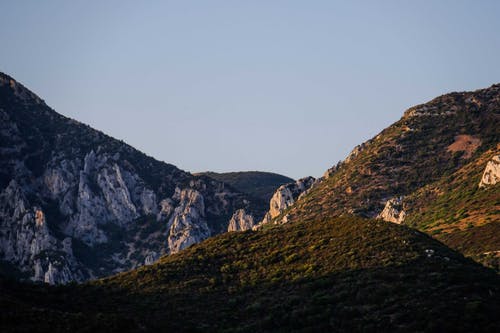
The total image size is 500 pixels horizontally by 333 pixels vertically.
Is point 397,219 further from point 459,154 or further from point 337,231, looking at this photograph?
point 337,231

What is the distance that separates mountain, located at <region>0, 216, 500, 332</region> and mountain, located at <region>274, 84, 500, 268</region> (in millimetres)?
53273

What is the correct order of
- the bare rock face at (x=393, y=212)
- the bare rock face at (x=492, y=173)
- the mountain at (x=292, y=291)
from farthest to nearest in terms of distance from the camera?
1. the bare rock face at (x=393, y=212)
2. the bare rock face at (x=492, y=173)
3. the mountain at (x=292, y=291)

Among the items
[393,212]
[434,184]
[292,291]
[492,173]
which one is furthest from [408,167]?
[292,291]

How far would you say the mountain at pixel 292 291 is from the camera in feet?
154

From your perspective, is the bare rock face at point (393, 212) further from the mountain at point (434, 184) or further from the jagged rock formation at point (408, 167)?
the jagged rock formation at point (408, 167)

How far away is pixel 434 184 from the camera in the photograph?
17112 cm

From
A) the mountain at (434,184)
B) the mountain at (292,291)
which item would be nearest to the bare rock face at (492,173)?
the mountain at (434,184)

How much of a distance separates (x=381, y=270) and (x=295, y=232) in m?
23.1

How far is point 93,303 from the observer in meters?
62.1

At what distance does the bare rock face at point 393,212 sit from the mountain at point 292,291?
76.0 metres

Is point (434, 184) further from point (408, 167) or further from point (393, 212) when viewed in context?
point (393, 212)

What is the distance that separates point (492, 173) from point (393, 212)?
2522cm

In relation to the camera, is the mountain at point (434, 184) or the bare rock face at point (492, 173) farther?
the bare rock face at point (492, 173)

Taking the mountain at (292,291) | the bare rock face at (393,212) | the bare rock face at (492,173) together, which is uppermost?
the bare rock face at (492,173)
